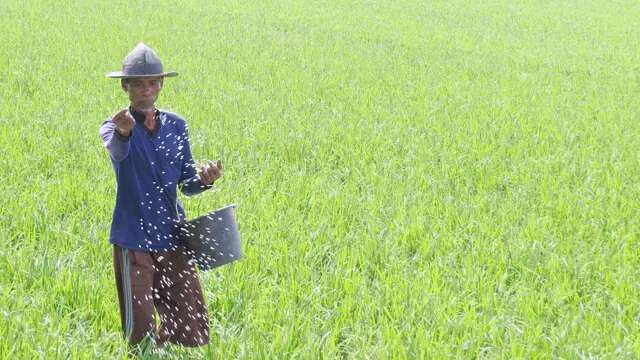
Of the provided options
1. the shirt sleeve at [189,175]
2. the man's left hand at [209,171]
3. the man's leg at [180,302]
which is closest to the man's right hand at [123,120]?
the man's left hand at [209,171]

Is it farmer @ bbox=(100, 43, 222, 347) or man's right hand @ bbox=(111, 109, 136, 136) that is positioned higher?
man's right hand @ bbox=(111, 109, 136, 136)

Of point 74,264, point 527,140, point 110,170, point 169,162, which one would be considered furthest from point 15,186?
point 527,140

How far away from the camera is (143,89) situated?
2.29m

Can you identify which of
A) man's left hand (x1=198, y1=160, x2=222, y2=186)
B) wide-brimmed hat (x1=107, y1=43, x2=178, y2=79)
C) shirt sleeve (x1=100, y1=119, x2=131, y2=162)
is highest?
wide-brimmed hat (x1=107, y1=43, x2=178, y2=79)

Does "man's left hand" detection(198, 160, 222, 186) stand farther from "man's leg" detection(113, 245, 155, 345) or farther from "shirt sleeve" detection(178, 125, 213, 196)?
"man's leg" detection(113, 245, 155, 345)

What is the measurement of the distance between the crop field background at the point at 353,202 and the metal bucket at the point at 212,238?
35cm

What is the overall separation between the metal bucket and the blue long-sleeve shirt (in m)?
0.06

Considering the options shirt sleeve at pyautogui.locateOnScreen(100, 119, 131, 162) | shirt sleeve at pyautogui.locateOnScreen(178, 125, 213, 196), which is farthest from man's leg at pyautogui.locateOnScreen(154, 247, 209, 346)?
shirt sleeve at pyautogui.locateOnScreen(100, 119, 131, 162)

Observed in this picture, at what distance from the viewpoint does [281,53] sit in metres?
11.1

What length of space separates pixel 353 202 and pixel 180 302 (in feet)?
6.71

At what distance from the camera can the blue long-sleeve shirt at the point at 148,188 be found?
2.36 metres

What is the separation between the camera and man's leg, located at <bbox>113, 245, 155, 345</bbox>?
7.77 ft

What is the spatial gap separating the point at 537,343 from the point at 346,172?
259cm

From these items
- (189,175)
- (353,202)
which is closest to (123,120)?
(189,175)
